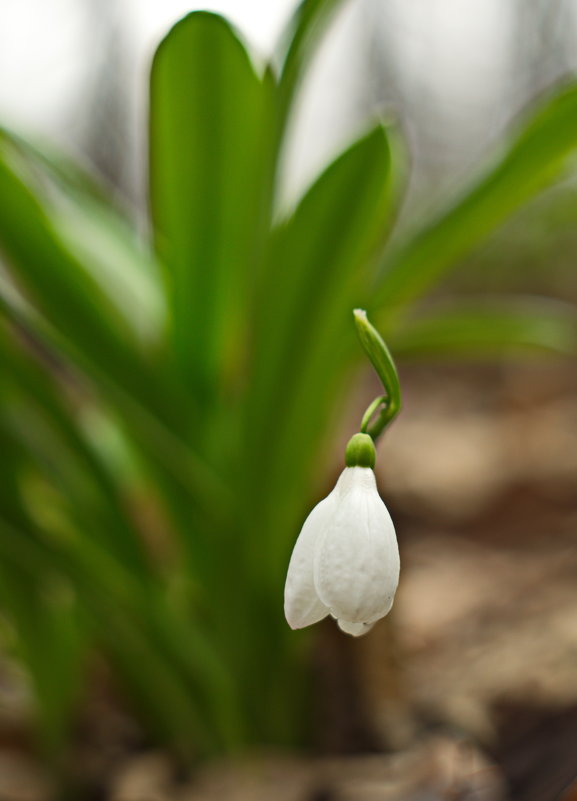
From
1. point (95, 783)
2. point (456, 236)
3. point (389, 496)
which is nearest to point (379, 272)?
point (456, 236)

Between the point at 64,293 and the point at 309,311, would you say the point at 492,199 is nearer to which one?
the point at 309,311

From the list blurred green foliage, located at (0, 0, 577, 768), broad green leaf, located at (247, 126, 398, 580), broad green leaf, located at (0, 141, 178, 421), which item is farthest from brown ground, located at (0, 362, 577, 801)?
broad green leaf, located at (0, 141, 178, 421)

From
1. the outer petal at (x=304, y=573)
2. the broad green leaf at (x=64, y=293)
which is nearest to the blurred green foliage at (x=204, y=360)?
the broad green leaf at (x=64, y=293)

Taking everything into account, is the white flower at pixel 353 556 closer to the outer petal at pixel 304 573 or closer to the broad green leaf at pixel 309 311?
the outer petal at pixel 304 573

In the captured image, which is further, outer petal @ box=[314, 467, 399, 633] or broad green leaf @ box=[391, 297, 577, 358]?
broad green leaf @ box=[391, 297, 577, 358]

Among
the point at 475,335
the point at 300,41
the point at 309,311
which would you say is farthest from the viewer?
the point at 475,335

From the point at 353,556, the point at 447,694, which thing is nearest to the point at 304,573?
the point at 353,556

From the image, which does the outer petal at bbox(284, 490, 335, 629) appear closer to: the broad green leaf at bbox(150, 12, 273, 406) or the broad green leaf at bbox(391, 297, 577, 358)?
the broad green leaf at bbox(150, 12, 273, 406)
